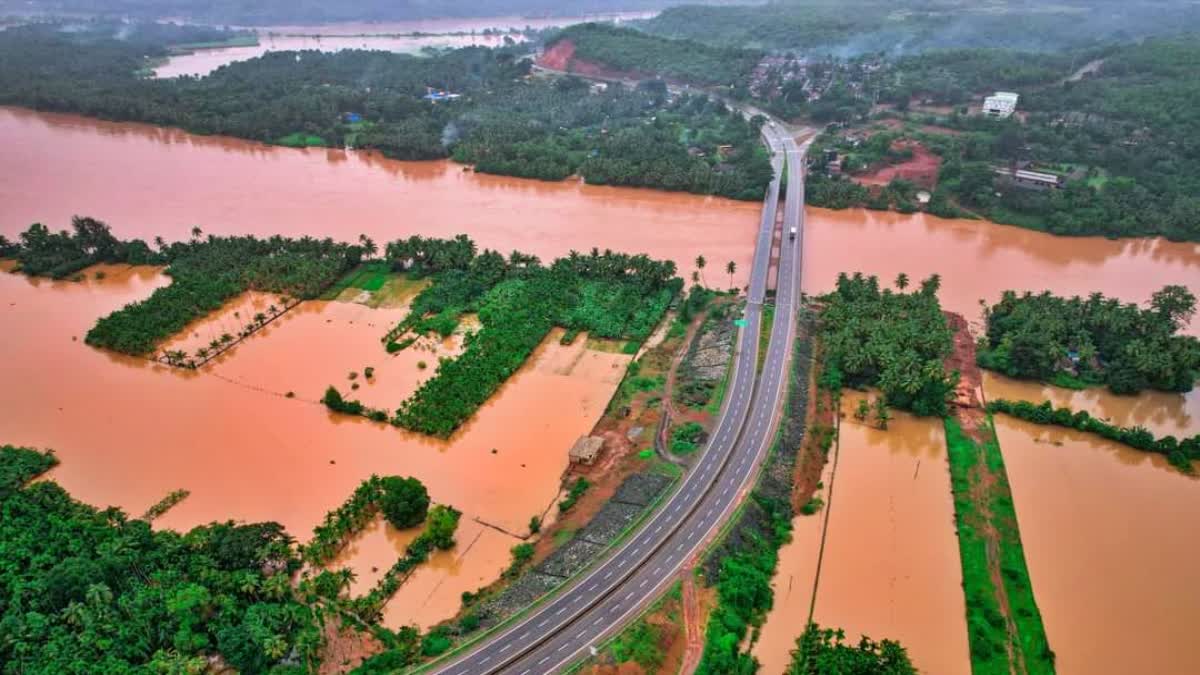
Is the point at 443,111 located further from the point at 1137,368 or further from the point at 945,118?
the point at 1137,368

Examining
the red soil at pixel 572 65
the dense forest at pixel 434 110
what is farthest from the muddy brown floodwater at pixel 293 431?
the red soil at pixel 572 65

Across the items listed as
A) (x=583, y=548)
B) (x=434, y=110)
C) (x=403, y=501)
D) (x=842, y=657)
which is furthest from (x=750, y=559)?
(x=434, y=110)

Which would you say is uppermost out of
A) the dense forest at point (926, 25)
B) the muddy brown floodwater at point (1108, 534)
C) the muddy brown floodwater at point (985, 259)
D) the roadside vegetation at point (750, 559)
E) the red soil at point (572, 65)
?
the dense forest at point (926, 25)

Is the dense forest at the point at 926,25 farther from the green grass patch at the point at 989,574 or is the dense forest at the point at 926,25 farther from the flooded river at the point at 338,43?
the green grass patch at the point at 989,574

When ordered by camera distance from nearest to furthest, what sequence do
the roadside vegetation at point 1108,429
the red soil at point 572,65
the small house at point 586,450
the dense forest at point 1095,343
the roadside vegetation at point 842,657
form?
1. the roadside vegetation at point 842,657
2. the small house at point 586,450
3. the roadside vegetation at point 1108,429
4. the dense forest at point 1095,343
5. the red soil at point 572,65

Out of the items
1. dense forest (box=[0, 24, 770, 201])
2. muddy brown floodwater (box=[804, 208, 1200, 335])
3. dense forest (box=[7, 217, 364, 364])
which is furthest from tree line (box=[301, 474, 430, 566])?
dense forest (box=[0, 24, 770, 201])

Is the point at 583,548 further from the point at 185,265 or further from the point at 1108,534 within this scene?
the point at 185,265
